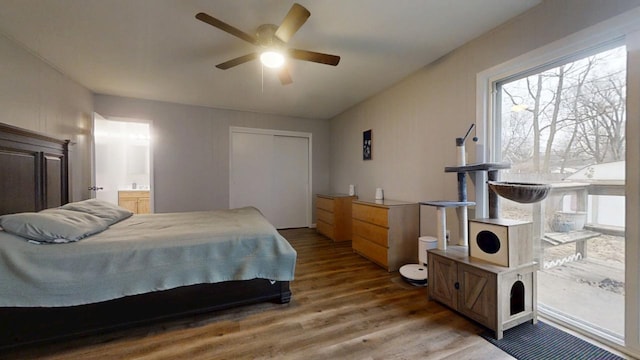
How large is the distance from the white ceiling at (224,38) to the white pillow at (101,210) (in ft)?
5.00

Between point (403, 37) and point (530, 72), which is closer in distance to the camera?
point (530, 72)

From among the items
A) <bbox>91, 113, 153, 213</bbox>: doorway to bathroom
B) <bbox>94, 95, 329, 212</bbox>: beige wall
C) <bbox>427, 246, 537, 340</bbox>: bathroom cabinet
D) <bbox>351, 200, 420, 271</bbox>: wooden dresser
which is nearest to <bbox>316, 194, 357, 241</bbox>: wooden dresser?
<bbox>351, 200, 420, 271</bbox>: wooden dresser

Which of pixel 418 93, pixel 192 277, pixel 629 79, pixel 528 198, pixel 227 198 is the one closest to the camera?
pixel 629 79

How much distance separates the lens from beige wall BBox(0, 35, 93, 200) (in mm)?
2188

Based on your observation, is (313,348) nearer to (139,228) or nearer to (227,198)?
(139,228)

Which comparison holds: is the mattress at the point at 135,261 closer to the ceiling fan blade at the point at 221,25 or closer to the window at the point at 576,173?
the ceiling fan blade at the point at 221,25

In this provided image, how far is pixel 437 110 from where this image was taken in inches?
107

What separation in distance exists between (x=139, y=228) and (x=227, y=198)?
2440mm

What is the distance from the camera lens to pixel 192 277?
1.78m

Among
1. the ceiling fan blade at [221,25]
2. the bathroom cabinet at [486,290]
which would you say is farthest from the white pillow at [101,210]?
the bathroom cabinet at [486,290]

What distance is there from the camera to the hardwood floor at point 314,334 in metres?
1.50

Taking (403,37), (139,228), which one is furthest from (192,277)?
(403,37)

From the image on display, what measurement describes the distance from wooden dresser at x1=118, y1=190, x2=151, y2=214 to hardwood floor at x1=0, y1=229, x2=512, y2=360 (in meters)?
3.77

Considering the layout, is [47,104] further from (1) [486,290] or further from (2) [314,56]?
(1) [486,290]
